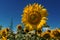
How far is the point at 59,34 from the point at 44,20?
812 millimetres

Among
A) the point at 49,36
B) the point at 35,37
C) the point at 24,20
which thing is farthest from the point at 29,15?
the point at 49,36

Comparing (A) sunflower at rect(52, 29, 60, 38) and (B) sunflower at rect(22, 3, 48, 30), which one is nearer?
(B) sunflower at rect(22, 3, 48, 30)

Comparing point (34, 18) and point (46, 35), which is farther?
point (46, 35)

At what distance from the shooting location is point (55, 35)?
12.7 ft

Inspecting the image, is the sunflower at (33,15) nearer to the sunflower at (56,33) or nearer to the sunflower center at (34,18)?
the sunflower center at (34,18)

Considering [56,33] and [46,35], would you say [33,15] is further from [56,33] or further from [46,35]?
[56,33]

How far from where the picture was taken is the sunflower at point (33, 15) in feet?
11.0

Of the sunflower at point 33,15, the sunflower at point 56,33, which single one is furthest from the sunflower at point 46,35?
the sunflower at point 33,15

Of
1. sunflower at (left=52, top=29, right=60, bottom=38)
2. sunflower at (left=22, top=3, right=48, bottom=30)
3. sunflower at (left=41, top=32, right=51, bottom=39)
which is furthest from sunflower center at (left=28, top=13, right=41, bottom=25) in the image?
sunflower at (left=52, top=29, right=60, bottom=38)

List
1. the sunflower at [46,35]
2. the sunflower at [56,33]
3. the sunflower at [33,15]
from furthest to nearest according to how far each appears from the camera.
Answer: the sunflower at [56,33]
the sunflower at [46,35]
the sunflower at [33,15]

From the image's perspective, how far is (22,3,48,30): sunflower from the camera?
11.0 feet

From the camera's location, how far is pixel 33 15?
11.2 ft

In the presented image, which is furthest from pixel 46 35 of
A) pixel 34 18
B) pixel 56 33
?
pixel 34 18

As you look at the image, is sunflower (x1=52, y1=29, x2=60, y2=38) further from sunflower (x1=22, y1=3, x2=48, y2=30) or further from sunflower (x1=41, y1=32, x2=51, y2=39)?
sunflower (x1=22, y1=3, x2=48, y2=30)
